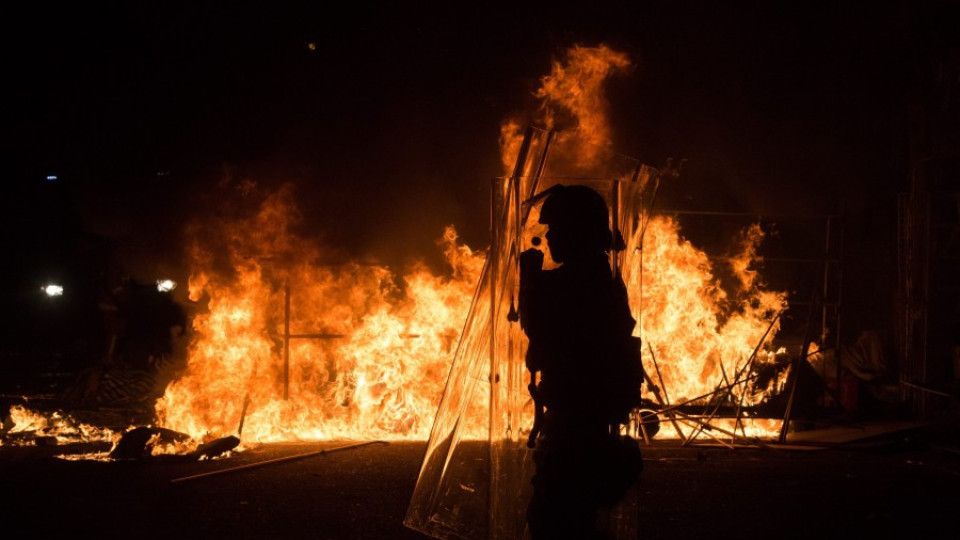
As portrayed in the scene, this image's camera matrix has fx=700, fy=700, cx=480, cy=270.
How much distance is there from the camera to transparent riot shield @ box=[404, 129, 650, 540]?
4.42m

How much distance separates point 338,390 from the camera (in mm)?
10008

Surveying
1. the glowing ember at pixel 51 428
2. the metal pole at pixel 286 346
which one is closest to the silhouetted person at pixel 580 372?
the metal pole at pixel 286 346

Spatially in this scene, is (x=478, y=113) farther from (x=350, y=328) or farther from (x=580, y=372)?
(x=580, y=372)

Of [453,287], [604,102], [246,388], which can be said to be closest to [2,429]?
[246,388]

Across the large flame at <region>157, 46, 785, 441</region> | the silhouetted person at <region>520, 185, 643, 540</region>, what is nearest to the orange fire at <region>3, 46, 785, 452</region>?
the large flame at <region>157, 46, 785, 441</region>

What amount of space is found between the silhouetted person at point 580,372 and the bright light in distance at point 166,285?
1236 centimetres

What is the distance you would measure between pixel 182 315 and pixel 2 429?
21.0 feet

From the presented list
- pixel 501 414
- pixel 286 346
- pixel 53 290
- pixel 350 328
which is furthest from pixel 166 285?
pixel 501 414

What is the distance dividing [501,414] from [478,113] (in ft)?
29.5

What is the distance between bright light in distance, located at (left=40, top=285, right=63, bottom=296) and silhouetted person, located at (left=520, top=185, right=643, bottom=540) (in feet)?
70.4

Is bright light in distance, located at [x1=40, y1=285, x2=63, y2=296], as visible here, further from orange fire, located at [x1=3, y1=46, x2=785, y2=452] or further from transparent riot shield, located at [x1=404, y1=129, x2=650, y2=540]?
transparent riot shield, located at [x1=404, y1=129, x2=650, y2=540]

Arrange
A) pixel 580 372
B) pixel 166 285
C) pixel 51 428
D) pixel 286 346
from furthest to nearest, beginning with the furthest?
pixel 166 285, pixel 286 346, pixel 51 428, pixel 580 372

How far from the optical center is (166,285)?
14.6 metres

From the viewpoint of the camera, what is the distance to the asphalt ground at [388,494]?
5.66m
